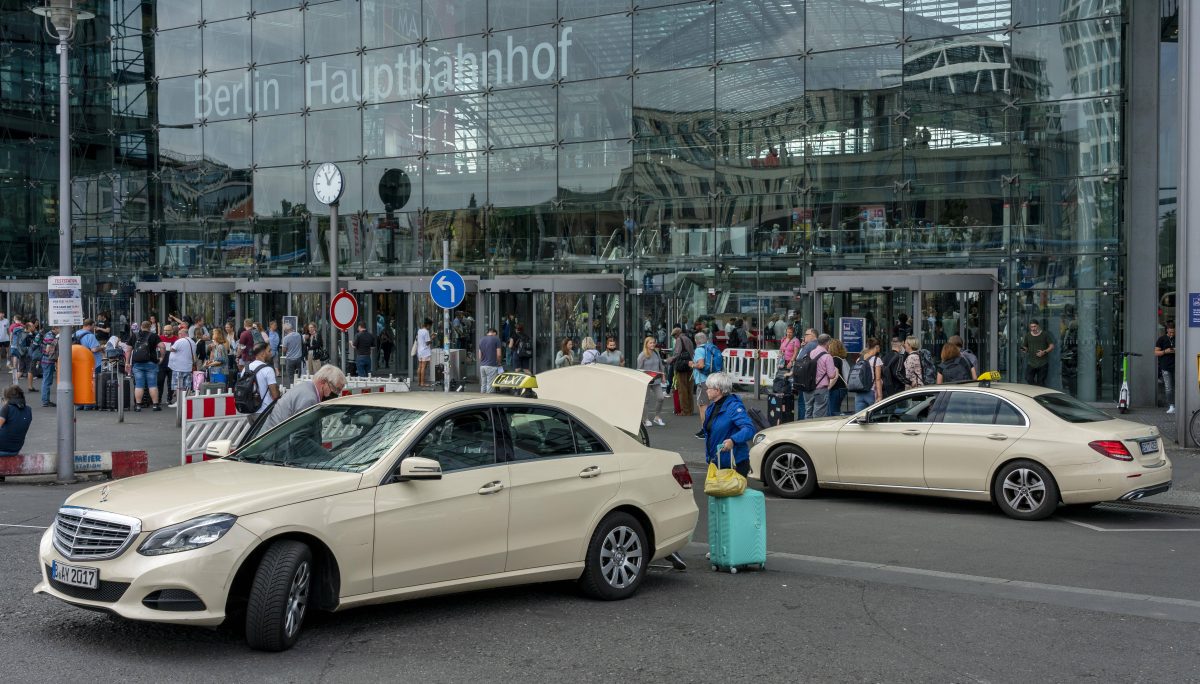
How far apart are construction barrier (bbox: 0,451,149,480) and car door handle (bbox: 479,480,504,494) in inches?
364

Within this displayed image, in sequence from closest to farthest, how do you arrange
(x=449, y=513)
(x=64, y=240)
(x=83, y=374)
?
(x=449, y=513), (x=64, y=240), (x=83, y=374)

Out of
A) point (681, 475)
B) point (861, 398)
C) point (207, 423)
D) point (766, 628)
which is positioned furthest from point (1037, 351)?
point (766, 628)

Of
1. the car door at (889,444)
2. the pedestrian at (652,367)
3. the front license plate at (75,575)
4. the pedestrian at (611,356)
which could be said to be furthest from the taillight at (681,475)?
the pedestrian at (611,356)

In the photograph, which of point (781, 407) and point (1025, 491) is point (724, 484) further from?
point (781, 407)

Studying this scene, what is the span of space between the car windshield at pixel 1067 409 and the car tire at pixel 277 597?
28.9 feet

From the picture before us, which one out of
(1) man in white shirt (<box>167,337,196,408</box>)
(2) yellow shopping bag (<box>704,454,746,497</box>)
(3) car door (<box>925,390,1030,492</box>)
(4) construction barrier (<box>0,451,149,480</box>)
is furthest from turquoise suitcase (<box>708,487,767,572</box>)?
(1) man in white shirt (<box>167,337,196,408</box>)

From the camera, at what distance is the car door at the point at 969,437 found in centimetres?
1241

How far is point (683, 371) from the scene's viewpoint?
22.5m

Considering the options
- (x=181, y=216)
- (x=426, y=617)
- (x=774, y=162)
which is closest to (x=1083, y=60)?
(x=774, y=162)

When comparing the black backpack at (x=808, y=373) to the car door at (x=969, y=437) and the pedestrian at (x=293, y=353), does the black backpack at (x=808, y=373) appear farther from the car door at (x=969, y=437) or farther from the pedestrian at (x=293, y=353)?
the pedestrian at (x=293, y=353)

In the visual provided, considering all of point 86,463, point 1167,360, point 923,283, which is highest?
point 923,283

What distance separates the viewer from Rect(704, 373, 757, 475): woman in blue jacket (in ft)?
33.0

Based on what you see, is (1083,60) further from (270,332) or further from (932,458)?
(270,332)

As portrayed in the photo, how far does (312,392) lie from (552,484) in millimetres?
4375
